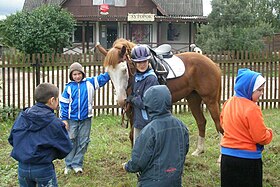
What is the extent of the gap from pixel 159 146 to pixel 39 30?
21.9m

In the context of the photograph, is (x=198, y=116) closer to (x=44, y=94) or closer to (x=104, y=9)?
(x=44, y=94)

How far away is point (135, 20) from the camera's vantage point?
102 ft

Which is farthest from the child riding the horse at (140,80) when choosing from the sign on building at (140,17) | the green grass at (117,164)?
the sign on building at (140,17)

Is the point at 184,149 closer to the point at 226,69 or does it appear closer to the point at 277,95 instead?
the point at 226,69

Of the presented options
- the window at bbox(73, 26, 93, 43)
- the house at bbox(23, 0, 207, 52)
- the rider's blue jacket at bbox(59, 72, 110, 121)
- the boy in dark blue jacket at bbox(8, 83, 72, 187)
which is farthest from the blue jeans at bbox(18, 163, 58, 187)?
the window at bbox(73, 26, 93, 43)

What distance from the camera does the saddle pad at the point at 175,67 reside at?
242 inches

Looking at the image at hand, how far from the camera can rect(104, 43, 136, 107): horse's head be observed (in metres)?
5.25

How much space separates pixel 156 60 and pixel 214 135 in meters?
3.06

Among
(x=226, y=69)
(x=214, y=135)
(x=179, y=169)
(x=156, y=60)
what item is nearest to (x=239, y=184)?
(x=179, y=169)

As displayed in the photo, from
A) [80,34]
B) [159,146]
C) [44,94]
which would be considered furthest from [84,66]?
[80,34]

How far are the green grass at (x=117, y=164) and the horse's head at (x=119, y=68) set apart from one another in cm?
121

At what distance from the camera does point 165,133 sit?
3.45 m

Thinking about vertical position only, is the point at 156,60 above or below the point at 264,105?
above

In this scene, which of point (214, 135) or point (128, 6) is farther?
point (128, 6)
